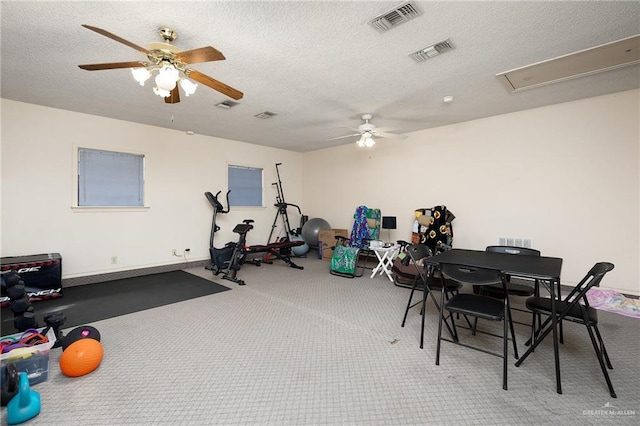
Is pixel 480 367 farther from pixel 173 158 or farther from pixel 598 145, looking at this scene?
pixel 173 158

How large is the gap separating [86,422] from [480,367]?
271 cm

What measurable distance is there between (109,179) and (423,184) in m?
5.65

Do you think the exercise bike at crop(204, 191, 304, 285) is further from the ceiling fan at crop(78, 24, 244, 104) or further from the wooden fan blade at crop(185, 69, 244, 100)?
the ceiling fan at crop(78, 24, 244, 104)

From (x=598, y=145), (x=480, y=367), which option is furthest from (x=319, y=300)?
(x=598, y=145)

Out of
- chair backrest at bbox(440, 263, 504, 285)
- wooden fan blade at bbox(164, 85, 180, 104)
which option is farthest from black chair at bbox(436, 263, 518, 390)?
wooden fan blade at bbox(164, 85, 180, 104)

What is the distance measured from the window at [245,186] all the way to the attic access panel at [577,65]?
16.9 ft

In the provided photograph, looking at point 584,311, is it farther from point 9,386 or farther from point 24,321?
point 24,321

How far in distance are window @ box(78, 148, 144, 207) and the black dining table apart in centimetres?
499

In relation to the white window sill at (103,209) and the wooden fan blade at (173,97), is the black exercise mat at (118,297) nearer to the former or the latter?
the white window sill at (103,209)

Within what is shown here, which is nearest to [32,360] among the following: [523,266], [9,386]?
[9,386]

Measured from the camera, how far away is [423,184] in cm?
552

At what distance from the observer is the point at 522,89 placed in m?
3.54

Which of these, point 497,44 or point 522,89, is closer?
point 497,44

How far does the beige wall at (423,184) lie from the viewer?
3.78 meters
